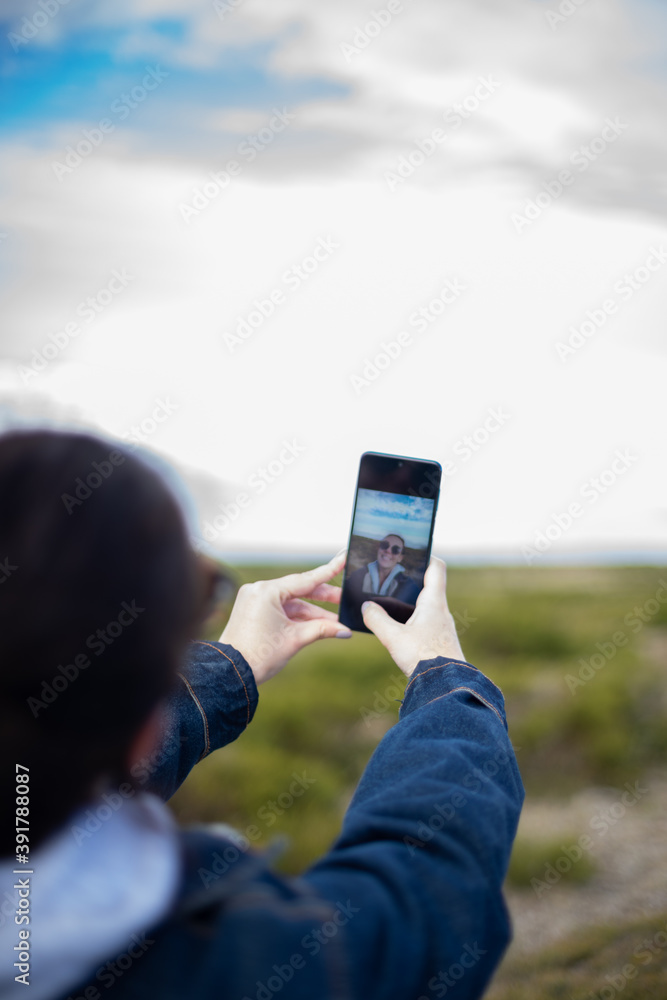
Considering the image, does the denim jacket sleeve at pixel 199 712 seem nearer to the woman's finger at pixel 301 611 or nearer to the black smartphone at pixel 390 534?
the woman's finger at pixel 301 611

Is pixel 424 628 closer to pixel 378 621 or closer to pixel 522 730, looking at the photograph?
pixel 378 621

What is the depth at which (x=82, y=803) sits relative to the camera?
1029 millimetres

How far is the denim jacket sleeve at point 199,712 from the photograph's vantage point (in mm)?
1746

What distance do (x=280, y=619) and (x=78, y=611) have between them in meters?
1.18

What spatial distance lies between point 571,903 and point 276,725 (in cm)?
281

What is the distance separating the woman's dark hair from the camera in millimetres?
975

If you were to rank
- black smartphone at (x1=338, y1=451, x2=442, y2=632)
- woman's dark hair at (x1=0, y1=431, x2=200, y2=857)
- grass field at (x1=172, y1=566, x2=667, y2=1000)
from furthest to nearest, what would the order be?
1. grass field at (x1=172, y1=566, x2=667, y2=1000)
2. black smartphone at (x1=338, y1=451, x2=442, y2=632)
3. woman's dark hair at (x1=0, y1=431, x2=200, y2=857)

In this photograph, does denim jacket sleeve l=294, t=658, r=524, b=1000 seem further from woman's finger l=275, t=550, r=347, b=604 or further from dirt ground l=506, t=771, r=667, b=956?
dirt ground l=506, t=771, r=667, b=956

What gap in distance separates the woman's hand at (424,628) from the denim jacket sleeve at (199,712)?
1.16 feet

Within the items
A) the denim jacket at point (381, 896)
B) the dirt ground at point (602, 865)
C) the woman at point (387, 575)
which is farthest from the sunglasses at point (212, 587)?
the dirt ground at point (602, 865)

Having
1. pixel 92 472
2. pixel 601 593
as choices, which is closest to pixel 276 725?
pixel 92 472

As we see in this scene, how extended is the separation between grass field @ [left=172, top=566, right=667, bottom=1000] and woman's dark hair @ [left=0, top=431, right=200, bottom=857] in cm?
354

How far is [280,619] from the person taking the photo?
2.13 m

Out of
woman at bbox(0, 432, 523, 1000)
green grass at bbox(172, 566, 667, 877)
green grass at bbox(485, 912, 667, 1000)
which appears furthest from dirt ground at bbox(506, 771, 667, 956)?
woman at bbox(0, 432, 523, 1000)
